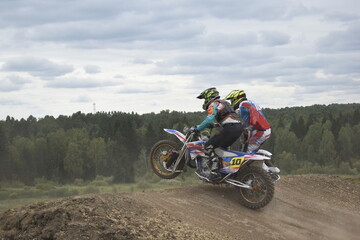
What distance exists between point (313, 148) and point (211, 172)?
92.5m

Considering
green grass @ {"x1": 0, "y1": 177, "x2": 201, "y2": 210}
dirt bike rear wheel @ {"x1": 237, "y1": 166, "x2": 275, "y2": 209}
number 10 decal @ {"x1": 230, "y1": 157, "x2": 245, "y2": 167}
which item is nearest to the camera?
dirt bike rear wheel @ {"x1": 237, "y1": 166, "x2": 275, "y2": 209}

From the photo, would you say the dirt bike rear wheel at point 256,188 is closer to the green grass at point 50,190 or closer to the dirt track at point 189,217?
the dirt track at point 189,217

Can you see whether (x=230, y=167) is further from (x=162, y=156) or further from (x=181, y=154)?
(x=162, y=156)

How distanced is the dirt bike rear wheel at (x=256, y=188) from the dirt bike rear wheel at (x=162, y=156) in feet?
6.60

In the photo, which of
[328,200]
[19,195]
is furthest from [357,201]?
[19,195]

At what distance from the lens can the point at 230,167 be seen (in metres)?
11.7

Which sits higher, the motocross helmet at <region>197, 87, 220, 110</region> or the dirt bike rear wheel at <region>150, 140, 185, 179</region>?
the motocross helmet at <region>197, 87, 220, 110</region>

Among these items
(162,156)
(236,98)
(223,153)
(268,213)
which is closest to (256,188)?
(268,213)

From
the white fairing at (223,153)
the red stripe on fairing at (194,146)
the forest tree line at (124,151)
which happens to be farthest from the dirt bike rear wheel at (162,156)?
the forest tree line at (124,151)

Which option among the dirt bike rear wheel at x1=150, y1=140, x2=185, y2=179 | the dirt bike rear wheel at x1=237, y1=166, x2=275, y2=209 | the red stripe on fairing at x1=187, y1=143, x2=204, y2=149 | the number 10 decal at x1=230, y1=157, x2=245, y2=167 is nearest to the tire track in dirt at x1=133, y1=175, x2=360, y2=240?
the dirt bike rear wheel at x1=237, y1=166, x2=275, y2=209

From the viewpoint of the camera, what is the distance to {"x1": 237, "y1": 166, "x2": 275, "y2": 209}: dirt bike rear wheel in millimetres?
11219

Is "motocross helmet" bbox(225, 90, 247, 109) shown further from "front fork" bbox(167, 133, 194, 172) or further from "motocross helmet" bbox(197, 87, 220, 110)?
"front fork" bbox(167, 133, 194, 172)

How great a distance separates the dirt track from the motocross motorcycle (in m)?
0.44

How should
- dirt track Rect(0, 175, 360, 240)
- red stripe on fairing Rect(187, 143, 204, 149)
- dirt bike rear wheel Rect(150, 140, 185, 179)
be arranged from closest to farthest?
dirt track Rect(0, 175, 360, 240)
red stripe on fairing Rect(187, 143, 204, 149)
dirt bike rear wheel Rect(150, 140, 185, 179)
